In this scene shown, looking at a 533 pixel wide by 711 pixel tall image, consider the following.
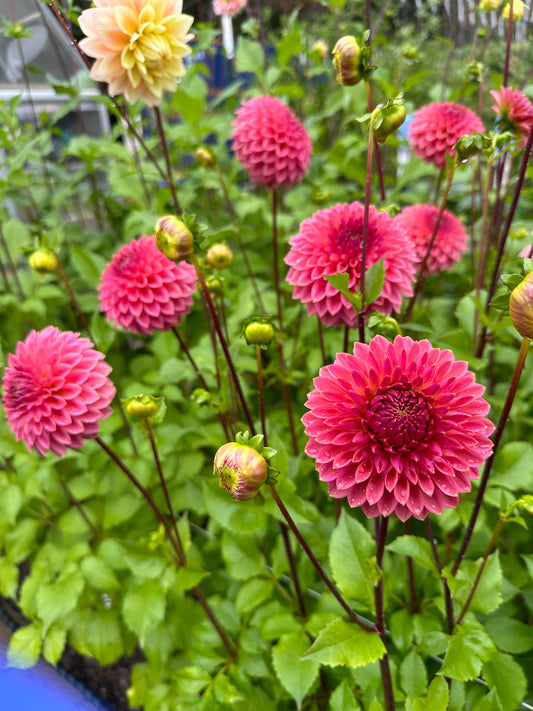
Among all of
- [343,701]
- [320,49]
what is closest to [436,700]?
[343,701]

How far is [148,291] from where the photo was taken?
0.92m

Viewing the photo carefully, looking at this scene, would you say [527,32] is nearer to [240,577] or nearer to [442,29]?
[442,29]

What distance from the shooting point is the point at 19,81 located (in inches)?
94.8

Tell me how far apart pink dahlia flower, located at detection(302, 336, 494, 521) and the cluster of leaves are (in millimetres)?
112

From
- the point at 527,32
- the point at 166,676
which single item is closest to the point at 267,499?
the point at 166,676

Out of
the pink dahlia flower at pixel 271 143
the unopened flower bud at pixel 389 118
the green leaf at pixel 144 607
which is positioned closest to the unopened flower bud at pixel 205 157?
the pink dahlia flower at pixel 271 143

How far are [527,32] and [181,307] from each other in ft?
12.8

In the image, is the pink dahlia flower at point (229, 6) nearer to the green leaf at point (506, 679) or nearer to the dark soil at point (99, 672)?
the green leaf at point (506, 679)

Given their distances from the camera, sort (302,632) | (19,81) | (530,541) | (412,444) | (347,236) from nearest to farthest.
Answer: (412,444) < (347,236) < (302,632) < (530,541) < (19,81)

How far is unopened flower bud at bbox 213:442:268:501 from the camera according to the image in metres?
0.53

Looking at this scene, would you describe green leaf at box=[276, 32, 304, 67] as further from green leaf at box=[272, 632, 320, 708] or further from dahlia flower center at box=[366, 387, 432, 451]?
green leaf at box=[272, 632, 320, 708]

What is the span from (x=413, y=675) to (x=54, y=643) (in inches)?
34.3

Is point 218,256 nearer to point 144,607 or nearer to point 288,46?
point 144,607

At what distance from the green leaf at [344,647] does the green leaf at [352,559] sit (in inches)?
3.2
